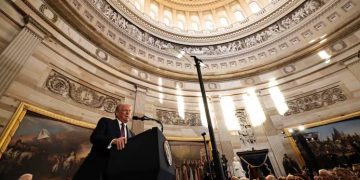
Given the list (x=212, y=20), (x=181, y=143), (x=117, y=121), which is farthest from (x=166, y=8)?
(x=117, y=121)

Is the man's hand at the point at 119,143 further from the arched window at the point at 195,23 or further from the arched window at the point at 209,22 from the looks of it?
the arched window at the point at 209,22

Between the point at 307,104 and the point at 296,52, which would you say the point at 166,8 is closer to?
the point at 296,52

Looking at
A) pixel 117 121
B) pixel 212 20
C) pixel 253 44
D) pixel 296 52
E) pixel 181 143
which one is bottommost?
pixel 117 121

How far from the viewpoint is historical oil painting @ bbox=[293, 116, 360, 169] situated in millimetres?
7699

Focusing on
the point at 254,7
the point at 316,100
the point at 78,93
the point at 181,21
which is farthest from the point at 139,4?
the point at 316,100

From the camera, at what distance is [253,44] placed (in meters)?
13.9

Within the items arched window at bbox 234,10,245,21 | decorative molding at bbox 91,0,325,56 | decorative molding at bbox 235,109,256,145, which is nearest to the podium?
decorative molding at bbox 235,109,256,145

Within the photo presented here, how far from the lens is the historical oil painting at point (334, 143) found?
7699 millimetres

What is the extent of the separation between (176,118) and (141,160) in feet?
27.6

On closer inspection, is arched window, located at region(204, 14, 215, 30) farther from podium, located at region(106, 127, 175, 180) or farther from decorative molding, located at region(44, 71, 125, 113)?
podium, located at region(106, 127, 175, 180)

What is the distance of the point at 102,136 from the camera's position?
2072 mm

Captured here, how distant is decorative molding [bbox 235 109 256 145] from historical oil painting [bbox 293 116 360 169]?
87.1 inches

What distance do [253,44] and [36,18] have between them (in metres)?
12.9

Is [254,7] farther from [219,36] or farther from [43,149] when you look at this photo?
[43,149]
